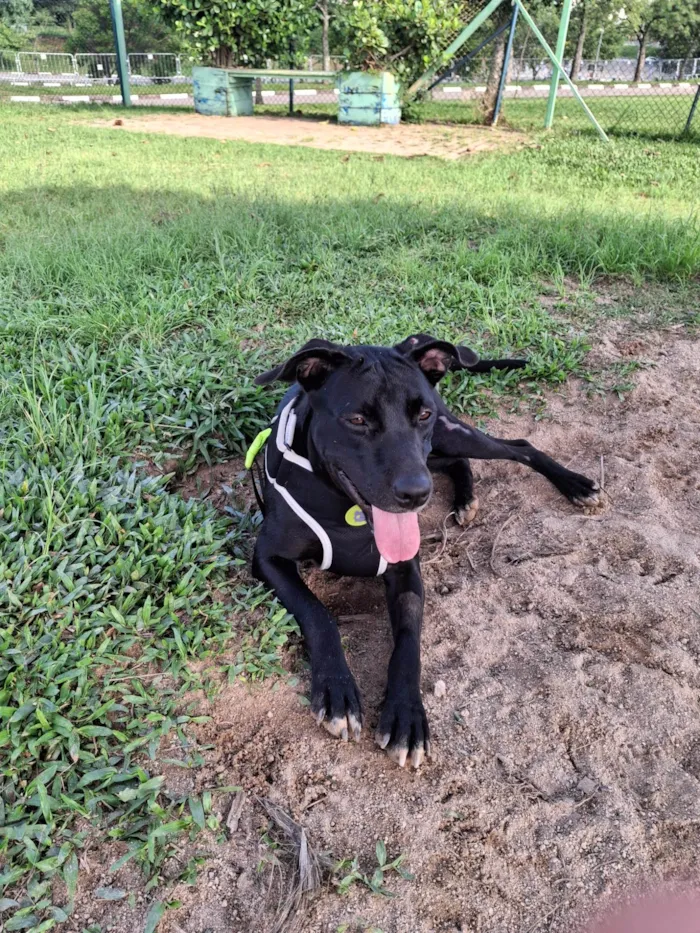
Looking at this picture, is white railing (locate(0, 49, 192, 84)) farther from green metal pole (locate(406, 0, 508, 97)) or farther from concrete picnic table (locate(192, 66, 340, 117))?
green metal pole (locate(406, 0, 508, 97))

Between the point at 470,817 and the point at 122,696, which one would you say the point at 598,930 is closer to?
the point at 470,817

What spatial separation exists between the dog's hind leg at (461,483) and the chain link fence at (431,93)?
11033 millimetres

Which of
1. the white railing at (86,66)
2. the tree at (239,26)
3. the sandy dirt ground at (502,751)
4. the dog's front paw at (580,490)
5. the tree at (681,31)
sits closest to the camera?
the sandy dirt ground at (502,751)

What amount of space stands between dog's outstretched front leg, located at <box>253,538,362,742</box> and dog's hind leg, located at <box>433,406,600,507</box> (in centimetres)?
102

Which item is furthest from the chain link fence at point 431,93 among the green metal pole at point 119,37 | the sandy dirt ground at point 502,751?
the sandy dirt ground at point 502,751

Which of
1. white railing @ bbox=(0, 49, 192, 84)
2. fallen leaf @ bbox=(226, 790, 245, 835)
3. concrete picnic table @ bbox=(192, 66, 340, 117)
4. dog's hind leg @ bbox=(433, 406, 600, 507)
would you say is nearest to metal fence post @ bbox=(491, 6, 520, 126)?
concrete picnic table @ bbox=(192, 66, 340, 117)

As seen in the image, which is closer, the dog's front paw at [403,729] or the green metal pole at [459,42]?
the dog's front paw at [403,729]

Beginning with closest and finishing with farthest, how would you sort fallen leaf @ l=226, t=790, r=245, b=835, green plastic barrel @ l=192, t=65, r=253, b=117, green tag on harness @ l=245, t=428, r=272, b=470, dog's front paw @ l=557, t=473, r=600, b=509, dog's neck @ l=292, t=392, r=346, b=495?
fallen leaf @ l=226, t=790, r=245, b=835
dog's neck @ l=292, t=392, r=346, b=495
green tag on harness @ l=245, t=428, r=272, b=470
dog's front paw @ l=557, t=473, r=600, b=509
green plastic barrel @ l=192, t=65, r=253, b=117

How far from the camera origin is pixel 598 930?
5.87ft

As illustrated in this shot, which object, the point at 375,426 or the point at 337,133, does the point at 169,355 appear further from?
the point at 337,133

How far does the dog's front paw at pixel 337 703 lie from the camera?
2.21m

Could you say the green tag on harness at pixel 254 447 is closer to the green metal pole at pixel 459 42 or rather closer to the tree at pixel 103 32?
the green metal pole at pixel 459 42

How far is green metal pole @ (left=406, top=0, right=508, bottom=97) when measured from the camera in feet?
38.4

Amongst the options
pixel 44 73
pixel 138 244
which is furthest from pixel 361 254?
pixel 44 73
